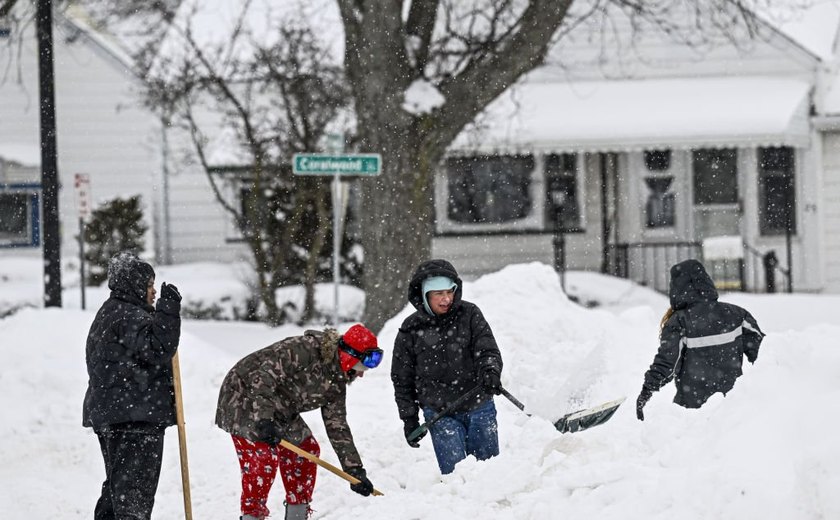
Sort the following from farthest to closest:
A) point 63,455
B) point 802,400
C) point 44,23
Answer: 1. point 44,23
2. point 63,455
3. point 802,400

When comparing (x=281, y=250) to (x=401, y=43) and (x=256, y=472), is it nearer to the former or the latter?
(x=401, y=43)

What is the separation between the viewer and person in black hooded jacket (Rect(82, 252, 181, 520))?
6.02 m

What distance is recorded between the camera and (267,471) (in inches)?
255

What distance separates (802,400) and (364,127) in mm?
8584

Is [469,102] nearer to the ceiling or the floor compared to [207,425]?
nearer to the ceiling

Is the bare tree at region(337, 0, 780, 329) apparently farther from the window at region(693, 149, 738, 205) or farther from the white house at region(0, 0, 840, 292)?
the window at region(693, 149, 738, 205)

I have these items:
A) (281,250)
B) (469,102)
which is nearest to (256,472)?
(469,102)

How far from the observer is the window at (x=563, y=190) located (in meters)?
19.9

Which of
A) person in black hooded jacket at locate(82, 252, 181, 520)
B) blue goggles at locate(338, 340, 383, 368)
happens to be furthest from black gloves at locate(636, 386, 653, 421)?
person in black hooded jacket at locate(82, 252, 181, 520)

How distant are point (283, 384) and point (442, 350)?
99cm

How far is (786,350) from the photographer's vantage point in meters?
5.27

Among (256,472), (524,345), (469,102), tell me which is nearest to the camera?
(256,472)

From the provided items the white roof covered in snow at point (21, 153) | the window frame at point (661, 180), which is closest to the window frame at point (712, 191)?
the window frame at point (661, 180)

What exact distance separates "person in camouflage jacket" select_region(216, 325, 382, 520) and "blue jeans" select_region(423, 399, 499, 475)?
56cm
